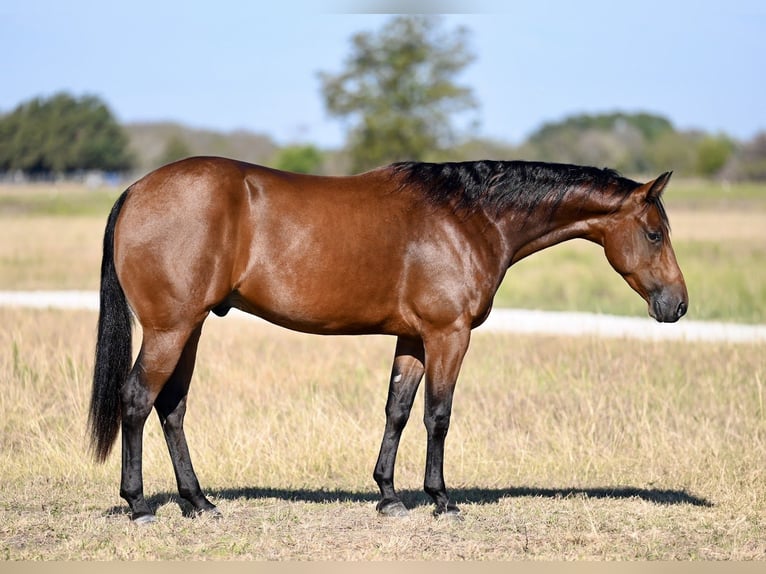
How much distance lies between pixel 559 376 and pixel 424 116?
4746 cm

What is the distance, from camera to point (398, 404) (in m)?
6.84

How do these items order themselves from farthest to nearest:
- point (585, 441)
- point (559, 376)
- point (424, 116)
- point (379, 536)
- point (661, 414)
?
point (424, 116) → point (559, 376) → point (661, 414) → point (585, 441) → point (379, 536)

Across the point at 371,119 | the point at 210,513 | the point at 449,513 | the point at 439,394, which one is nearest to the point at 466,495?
the point at 449,513

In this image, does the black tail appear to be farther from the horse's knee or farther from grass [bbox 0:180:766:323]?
grass [bbox 0:180:766:323]

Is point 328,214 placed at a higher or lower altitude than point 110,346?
higher

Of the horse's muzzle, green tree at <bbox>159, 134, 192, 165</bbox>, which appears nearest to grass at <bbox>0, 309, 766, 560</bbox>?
the horse's muzzle

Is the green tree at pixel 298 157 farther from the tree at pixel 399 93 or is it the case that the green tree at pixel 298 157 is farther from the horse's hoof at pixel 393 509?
the horse's hoof at pixel 393 509

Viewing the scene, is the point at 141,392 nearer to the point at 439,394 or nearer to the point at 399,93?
the point at 439,394

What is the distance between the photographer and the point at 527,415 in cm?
911

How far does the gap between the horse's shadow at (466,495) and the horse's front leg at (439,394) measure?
1.58 ft

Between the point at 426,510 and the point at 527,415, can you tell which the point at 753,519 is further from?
the point at 527,415

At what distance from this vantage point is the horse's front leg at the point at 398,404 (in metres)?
6.81

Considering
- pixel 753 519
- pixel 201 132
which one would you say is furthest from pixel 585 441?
pixel 201 132

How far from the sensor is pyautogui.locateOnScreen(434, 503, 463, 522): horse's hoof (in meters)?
6.57
